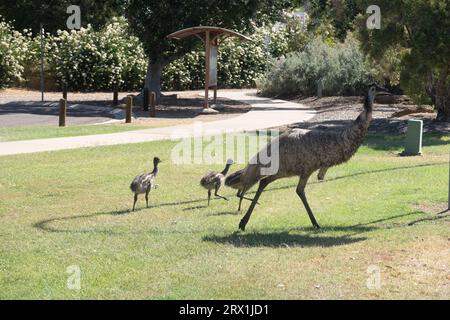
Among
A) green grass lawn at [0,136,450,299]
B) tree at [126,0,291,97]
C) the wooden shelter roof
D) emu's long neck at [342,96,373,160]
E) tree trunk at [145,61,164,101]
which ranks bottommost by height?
green grass lawn at [0,136,450,299]

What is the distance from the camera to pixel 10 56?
3806 centimetres

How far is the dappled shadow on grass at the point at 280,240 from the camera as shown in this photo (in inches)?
355

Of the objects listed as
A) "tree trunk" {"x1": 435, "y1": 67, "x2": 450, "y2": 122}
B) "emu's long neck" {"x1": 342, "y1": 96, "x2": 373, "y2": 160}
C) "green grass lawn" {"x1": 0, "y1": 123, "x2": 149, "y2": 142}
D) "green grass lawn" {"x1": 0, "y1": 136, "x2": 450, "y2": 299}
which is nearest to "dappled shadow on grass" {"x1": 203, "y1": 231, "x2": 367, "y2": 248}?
"green grass lawn" {"x1": 0, "y1": 136, "x2": 450, "y2": 299}

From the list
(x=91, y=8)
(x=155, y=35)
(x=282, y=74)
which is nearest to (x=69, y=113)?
(x=155, y=35)

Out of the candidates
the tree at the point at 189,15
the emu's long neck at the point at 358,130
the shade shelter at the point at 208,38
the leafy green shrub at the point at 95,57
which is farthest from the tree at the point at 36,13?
the emu's long neck at the point at 358,130

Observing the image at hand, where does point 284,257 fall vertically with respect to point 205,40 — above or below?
below

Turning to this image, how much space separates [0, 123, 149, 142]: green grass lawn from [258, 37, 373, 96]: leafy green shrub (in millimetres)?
15639

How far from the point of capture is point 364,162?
650 inches

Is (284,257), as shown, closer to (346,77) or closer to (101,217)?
(101,217)

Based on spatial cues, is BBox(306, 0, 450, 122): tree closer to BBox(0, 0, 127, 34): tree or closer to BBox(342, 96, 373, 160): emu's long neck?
BBox(342, 96, 373, 160): emu's long neck

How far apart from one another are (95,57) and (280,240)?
3120 cm

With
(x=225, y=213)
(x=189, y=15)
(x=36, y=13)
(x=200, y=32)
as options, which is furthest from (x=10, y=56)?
(x=225, y=213)

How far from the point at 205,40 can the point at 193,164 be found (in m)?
15.1

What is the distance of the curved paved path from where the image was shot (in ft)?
61.0
